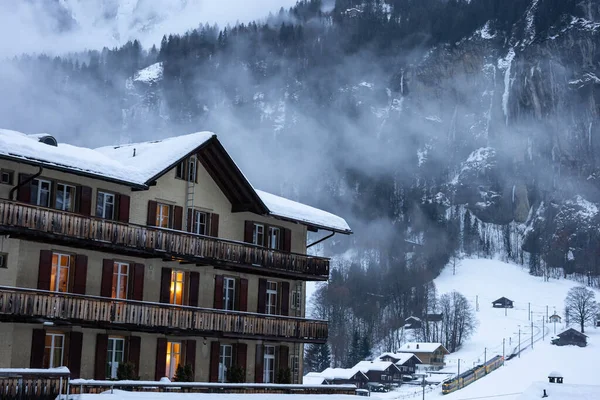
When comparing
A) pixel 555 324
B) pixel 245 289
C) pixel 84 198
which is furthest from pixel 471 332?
pixel 84 198

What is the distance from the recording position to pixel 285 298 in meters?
51.5

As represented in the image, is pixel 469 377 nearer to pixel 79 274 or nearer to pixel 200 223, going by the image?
pixel 200 223

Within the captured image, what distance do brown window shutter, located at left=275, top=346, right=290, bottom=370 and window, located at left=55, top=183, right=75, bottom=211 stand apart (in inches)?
658

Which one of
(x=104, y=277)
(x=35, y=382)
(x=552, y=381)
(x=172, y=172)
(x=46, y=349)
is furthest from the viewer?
(x=552, y=381)

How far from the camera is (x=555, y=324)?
640ft

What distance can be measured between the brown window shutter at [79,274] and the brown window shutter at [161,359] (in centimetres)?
551

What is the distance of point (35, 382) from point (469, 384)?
9883 centimetres

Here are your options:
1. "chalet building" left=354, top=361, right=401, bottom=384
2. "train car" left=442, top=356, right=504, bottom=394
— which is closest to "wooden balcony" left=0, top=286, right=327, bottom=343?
"train car" left=442, top=356, right=504, bottom=394

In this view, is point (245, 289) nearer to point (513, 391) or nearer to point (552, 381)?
point (552, 381)

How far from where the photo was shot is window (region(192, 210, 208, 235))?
4609 centimetres

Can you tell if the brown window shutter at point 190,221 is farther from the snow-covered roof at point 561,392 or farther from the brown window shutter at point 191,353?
the snow-covered roof at point 561,392

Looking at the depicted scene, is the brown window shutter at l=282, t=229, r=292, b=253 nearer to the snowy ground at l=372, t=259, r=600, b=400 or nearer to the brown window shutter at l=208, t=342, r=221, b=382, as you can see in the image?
the brown window shutter at l=208, t=342, r=221, b=382

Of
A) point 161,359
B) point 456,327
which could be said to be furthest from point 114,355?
point 456,327

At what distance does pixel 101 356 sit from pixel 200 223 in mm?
9880
